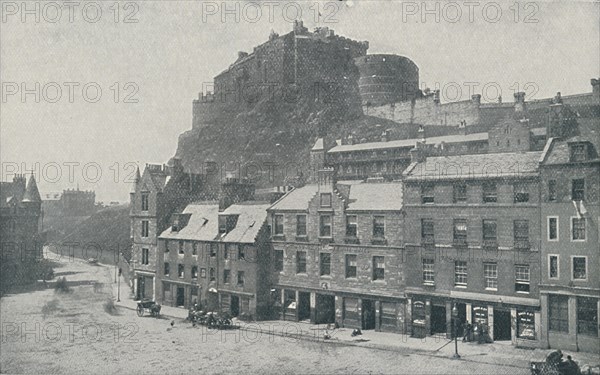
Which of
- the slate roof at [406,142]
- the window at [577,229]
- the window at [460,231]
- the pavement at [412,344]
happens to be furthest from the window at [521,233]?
the slate roof at [406,142]

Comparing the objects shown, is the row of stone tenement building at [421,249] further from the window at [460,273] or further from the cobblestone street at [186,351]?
the cobblestone street at [186,351]

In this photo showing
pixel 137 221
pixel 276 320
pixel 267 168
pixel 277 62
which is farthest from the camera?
pixel 277 62

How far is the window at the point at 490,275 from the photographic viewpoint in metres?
30.6

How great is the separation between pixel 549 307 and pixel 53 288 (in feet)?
163

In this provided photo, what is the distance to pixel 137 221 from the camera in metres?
50.6

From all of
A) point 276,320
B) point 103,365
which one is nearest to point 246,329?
point 276,320

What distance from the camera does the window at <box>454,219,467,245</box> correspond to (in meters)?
31.7

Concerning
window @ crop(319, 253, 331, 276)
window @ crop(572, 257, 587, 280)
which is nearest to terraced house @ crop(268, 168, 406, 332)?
window @ crop(319, 253, 331, 276)

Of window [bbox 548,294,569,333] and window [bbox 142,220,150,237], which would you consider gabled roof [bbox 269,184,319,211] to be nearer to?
window [bbox 142,220,150,237]

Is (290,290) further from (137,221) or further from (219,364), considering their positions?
(137,221)

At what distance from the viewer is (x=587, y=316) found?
27125 mm

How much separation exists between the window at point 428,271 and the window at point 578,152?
9.99 m

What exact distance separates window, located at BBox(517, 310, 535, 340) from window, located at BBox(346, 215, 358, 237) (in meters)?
11.3

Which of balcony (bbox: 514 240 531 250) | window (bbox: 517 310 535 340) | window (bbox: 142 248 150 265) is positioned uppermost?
balcony (bbox: 514 240 531 250)
